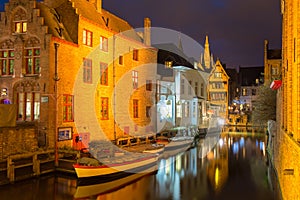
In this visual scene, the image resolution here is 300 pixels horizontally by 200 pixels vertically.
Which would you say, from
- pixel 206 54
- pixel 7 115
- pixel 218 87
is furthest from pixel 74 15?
pixel 206 54

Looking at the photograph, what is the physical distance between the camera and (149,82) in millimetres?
35812

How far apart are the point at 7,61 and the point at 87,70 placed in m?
6.16

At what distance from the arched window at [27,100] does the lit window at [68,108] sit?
187cm

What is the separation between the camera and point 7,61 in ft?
75.7

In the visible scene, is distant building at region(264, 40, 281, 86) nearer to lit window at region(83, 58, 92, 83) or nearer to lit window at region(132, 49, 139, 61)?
lit window at region(132, 49, 139, 61)

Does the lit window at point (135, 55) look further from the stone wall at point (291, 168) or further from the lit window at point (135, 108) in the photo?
the stone wall at point (291, 168)

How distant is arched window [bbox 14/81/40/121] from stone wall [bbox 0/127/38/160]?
6.77 ft

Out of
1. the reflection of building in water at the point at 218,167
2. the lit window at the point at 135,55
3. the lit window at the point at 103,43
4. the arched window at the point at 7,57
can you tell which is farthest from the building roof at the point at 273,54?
the arched window at the point at 7,57

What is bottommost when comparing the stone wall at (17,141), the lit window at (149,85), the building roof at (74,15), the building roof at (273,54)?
the stone wall at (17,141)

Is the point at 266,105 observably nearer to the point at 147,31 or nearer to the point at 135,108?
the point at 135,108

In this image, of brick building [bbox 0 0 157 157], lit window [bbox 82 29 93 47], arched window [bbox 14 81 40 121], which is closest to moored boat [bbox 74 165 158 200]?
brick building [bbox 0 0 157 157]

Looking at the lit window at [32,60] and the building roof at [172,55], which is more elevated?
the building roof at [172,55]

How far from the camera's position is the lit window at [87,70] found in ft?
82.2

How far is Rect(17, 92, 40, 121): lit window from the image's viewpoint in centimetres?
2236
